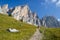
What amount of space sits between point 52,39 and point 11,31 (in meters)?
17.8

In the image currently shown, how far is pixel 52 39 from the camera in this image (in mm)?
49188

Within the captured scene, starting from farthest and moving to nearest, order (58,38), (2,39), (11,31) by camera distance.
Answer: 1. (11,31)
2. (58,38)
3. (2,39)

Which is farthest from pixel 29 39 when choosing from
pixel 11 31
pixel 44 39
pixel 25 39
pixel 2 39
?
pixel 11 31

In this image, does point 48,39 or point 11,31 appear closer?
point 48,39

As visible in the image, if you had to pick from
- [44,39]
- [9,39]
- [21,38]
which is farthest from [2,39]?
[44,39]

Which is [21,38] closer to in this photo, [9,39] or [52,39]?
[9,39]

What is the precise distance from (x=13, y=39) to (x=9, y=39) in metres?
1.16

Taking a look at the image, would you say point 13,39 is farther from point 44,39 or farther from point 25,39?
point 44,39

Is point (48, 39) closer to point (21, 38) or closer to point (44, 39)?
point (44, 39)

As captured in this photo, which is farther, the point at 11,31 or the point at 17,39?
the point at 11,31

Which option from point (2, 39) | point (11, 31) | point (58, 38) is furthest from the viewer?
point (11, 31)

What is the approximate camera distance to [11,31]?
60.9 meters

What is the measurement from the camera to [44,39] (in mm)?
48938

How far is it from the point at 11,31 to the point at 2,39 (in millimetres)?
13819
